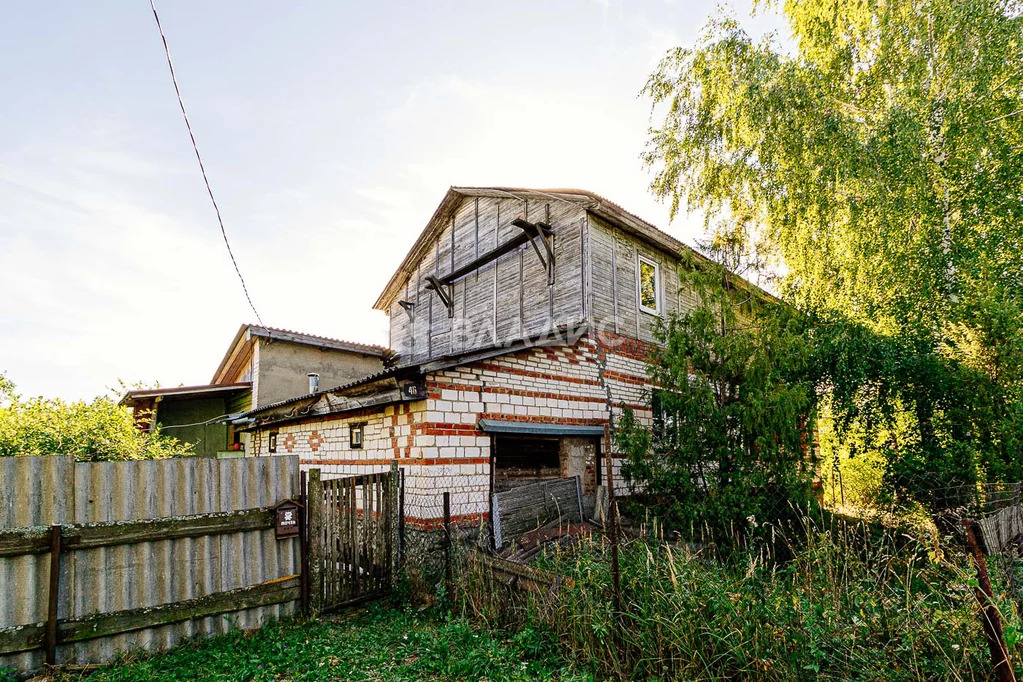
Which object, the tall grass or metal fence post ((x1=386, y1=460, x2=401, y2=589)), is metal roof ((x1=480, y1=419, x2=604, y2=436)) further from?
the tall grass

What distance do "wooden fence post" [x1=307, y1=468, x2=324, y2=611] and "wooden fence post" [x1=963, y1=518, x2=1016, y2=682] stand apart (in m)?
5.64

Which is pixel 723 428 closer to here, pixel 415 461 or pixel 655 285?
pixel 415 461

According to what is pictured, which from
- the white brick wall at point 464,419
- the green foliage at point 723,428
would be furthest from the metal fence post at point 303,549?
the green foliage at point 723,428

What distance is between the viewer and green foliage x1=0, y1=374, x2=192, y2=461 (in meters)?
7.50

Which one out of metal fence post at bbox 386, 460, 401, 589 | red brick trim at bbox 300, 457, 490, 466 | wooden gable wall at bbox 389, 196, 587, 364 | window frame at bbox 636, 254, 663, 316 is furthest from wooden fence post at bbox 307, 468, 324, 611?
window frame at bbox 636, 254, 663, 316

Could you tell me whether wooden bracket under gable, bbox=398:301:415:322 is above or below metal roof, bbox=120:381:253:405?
above

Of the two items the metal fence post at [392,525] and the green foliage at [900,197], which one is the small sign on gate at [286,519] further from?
the green foliage at [900,197]

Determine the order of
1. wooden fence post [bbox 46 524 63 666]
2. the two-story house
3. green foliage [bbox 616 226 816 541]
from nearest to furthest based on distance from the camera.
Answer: wooden fence post [bbox 46 524 63 666], green foliage [bbox 616 226 816 541], the two-story house

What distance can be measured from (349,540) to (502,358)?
3.70 m

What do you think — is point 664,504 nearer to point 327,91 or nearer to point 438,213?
point 327,91

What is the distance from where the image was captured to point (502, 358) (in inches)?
349

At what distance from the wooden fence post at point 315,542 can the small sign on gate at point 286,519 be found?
0.20 m

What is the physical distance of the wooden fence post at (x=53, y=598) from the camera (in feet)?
14.4

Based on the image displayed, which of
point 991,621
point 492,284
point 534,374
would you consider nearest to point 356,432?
point 534,374
